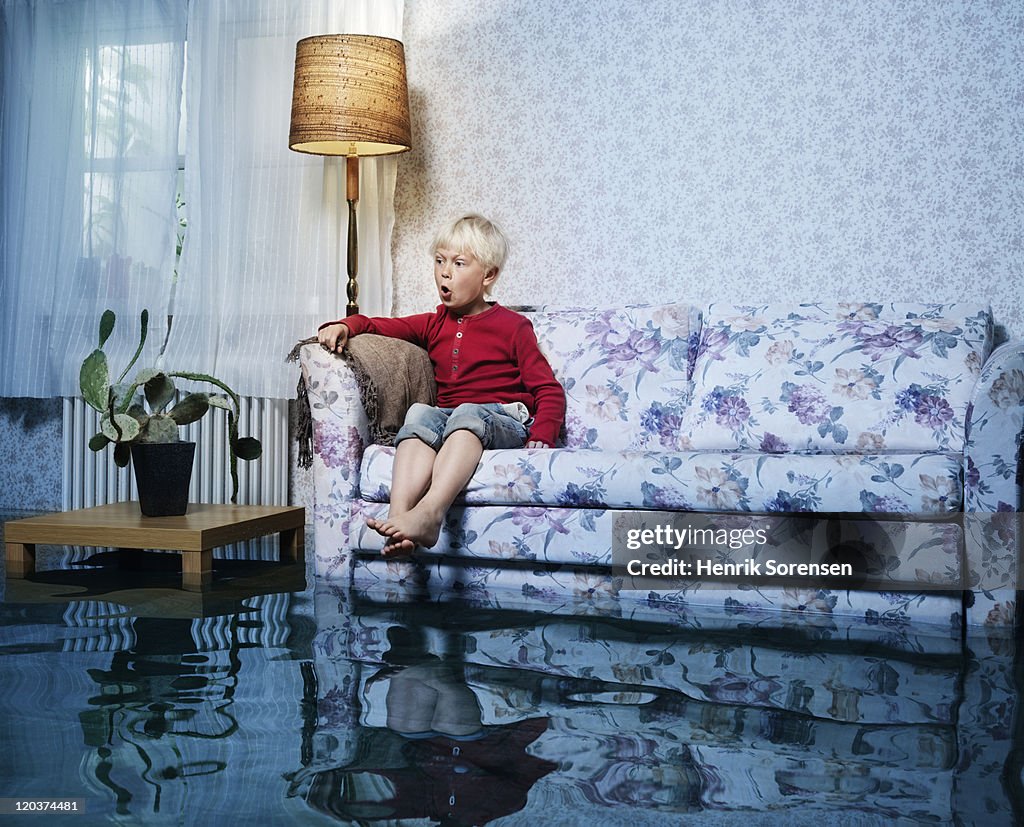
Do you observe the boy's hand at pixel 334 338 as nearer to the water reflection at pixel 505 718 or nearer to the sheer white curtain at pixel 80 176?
the water reflection at pixel 505 718

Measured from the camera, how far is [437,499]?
226 cm

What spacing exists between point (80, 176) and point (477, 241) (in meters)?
1.57

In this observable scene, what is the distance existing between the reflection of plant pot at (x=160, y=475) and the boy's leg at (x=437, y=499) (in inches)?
31.1

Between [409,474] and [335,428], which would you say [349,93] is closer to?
[335,428]

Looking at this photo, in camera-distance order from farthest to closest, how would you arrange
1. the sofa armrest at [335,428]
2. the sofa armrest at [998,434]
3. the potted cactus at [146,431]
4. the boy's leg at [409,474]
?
the potted cactus at [146,431], the sofa armrest at [335,428], the boy's leg at [409,474], the sofa armrest at [998,434]

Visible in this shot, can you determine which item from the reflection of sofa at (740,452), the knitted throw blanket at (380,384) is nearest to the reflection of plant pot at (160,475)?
the knitted throw blanket at (380,384)

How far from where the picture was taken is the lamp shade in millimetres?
2924

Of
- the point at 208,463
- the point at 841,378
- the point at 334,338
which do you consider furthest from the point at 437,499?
the point at 208,463

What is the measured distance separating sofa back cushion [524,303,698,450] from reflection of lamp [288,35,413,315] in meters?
0.74

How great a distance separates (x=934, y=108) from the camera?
114 inches

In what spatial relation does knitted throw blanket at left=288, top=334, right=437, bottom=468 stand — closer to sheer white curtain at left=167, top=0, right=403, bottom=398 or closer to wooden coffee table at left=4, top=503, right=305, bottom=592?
wooden coffee table at left=4, top=503, right=305, bottom=592

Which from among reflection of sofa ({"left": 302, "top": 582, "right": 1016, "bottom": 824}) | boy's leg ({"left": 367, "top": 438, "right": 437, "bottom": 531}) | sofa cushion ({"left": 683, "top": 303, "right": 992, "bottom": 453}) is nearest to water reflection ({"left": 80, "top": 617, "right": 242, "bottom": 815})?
reflection of sofa ({"left": 302, "top": 582, "right": 1016, "bottom": 824})

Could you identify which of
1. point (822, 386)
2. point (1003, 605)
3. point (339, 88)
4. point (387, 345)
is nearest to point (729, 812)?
point (1003, 605)

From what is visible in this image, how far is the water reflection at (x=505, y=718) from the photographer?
116 cm
